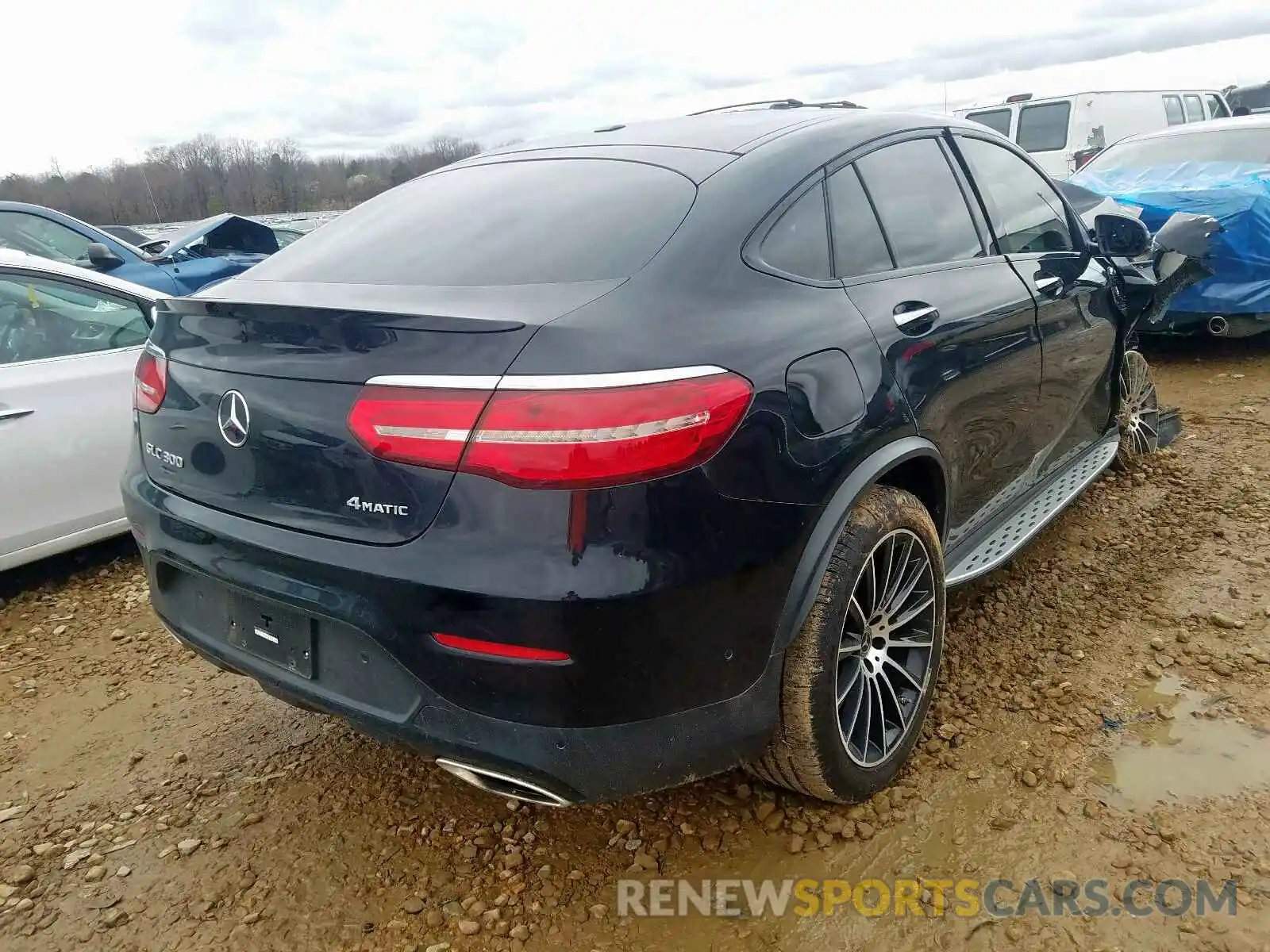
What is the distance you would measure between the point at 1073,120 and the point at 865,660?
11744 millimetres

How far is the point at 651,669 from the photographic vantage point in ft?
5.83

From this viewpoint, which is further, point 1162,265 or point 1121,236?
point 1162,265

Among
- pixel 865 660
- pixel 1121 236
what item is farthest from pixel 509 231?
pixel 1121 236

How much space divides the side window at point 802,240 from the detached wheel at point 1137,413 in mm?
2600

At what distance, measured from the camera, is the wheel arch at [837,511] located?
6.41 ft

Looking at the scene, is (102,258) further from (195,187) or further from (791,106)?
(195,187)

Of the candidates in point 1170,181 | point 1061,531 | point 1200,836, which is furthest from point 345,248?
point 1170,181

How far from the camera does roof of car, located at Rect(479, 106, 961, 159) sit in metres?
2.47

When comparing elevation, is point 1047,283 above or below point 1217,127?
below

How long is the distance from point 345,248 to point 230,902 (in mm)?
1639

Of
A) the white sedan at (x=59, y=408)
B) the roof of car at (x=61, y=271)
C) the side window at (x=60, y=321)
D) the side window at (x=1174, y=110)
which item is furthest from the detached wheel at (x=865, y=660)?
the side window at (x=1174, y=110)

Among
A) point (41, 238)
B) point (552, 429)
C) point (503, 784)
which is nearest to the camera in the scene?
point (552, 429)

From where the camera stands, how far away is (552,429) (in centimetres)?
165

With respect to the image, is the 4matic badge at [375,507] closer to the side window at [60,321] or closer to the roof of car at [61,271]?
the roof of car at [61,271]
